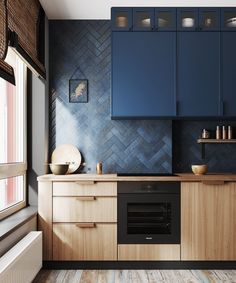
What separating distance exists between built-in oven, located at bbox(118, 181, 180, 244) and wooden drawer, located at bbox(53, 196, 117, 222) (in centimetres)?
10

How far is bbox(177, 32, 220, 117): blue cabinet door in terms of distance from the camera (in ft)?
13.4

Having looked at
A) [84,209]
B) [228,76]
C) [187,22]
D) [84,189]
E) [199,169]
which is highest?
[187,22]

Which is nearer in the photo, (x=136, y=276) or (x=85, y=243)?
(x=136, y=276)

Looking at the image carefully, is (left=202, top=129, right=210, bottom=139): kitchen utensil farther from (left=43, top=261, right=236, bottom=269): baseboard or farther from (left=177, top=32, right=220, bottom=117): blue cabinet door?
(left=43, top=261, right=236, bottom=269): baseboard

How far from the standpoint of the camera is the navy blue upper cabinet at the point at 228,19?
4098 mm

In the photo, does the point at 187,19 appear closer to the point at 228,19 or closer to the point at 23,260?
the point at 228,19

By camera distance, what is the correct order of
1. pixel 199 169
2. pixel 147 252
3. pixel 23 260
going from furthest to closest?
pixel 199 169 → pixel 147 252 → pixel 23 260

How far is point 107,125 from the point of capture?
4410 millimetres

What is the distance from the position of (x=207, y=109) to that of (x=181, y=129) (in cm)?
49

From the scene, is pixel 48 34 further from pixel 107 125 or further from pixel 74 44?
pixel 107 125

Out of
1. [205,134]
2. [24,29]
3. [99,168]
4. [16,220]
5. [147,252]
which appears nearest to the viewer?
[16,220]

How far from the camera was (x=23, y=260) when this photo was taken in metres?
2.91

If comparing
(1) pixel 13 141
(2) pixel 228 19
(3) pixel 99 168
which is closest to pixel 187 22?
(2) pixel 228 19

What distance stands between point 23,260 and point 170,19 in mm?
2797
